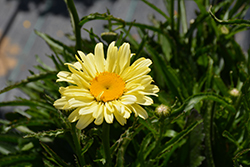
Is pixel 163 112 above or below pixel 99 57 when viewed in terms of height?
below

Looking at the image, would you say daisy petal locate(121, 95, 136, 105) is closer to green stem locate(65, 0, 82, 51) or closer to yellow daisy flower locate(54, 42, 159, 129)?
yellow daisy flower locate(54, 42, 159, 129)

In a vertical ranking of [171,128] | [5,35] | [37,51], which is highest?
[5,35]

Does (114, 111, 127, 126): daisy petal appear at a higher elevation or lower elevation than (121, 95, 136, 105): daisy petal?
lower

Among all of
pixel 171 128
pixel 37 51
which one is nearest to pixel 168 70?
pixel 171 128

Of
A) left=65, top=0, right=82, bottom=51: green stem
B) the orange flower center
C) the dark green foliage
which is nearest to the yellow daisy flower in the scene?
the orange flower center

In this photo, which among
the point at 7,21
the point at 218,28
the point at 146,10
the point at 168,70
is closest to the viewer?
the point at 168,70

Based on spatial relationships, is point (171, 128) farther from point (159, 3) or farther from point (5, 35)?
point (5, 35)

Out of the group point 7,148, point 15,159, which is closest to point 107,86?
point 15,159

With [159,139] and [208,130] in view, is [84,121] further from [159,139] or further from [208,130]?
[208,130]
